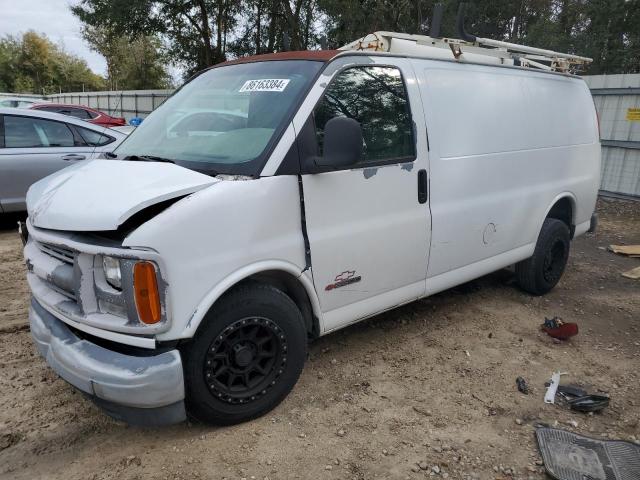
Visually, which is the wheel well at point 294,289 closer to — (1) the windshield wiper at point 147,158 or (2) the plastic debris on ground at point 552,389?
(1) the windshield wiper at point 147,158

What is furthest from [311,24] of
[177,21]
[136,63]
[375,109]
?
[136,63]

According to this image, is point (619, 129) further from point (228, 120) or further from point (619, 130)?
point (228, 120)

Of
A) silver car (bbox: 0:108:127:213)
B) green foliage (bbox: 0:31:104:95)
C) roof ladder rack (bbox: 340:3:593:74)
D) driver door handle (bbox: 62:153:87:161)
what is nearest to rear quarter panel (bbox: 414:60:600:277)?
roof ladder rack (bbox: 340:3:593:74)

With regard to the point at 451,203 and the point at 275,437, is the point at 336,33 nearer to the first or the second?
the point at 451,203

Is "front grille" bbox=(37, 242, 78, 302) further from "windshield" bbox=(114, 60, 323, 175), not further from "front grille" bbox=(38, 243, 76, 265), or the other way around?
"windshield" bbox=(114, 60, 323, 175)

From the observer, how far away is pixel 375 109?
11.0ft

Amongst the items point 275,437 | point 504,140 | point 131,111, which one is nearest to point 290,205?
point 275,437

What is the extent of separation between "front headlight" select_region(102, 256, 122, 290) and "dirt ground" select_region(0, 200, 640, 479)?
95cm

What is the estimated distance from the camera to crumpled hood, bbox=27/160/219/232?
2445mm

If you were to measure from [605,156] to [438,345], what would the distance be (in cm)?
849

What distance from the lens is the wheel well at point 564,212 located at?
203 inches

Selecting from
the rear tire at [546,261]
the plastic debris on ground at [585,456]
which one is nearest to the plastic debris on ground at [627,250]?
the rear tire at [546,261]

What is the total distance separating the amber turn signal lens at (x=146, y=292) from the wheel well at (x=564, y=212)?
4.11 metres

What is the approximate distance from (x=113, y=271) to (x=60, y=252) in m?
0.48
